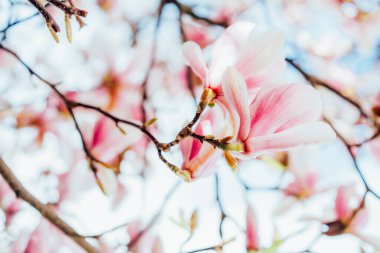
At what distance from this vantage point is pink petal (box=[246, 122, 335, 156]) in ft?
1.21

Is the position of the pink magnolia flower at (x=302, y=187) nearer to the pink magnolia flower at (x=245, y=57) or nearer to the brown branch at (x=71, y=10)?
the pink magnolia flower at (x=245, y=57)

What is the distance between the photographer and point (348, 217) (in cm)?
70

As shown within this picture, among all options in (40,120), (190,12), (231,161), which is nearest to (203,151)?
(231,161)

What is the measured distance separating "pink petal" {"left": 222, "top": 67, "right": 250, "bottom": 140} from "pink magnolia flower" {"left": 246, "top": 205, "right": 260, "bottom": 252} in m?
0.27

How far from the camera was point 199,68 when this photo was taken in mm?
432

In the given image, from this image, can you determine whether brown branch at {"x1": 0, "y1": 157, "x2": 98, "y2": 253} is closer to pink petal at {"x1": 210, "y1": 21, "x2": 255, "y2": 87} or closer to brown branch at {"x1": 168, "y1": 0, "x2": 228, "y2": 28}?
pink petal at {"x1": 210, "y1": 21, "x2": 255, "y2": 87}

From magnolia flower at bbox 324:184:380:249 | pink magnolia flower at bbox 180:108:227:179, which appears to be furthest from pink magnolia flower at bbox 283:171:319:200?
pink magnolia flower at bbox 180:108:227:179

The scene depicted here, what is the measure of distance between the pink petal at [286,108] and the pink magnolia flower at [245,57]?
0.09ft

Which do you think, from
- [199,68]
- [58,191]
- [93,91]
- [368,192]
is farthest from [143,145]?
[199,68]

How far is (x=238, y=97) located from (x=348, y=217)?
0.42m

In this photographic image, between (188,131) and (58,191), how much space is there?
1.69 ft

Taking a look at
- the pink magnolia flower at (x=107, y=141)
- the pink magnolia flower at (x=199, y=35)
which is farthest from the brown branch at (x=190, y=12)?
the pink magnolia flower at (x=199, y=35)

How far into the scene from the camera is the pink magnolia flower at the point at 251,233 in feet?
2.02

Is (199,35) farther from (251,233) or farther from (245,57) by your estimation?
(245,57)
